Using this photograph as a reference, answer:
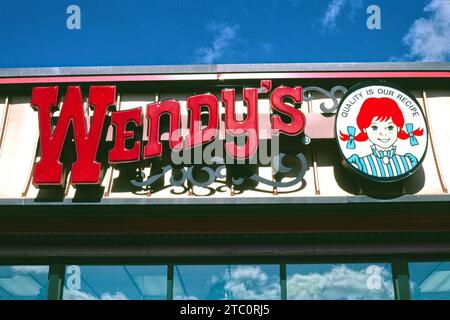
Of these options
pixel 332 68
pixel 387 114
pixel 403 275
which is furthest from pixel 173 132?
pixel 403 275

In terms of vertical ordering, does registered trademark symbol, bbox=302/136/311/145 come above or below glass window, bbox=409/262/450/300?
above

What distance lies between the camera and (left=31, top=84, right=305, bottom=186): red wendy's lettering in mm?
10523

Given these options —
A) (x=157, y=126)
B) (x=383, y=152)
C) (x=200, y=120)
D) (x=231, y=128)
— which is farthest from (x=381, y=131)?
(x=157, y=126)

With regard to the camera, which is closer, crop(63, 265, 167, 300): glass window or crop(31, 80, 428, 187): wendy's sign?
crop(31, 80, 428, 187): wendy's sign

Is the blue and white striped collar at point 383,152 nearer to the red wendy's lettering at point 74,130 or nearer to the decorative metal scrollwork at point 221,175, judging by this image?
the decorative metal scrollwork at point 221,175

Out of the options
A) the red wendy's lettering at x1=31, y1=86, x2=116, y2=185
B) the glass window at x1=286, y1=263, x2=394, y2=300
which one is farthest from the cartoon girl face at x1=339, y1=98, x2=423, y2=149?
the red wendy's lettering at x1=31, y1=86, x2=116, y2=185

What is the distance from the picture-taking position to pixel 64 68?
1151 centimetres

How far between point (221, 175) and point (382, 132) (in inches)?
130

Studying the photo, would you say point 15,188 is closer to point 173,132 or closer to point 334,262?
point 173,132

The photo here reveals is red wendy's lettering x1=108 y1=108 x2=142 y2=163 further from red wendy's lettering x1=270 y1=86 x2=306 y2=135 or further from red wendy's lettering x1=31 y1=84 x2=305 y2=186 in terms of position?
red wendy's lettering x1=270 y1=86 x2=306 y2=135

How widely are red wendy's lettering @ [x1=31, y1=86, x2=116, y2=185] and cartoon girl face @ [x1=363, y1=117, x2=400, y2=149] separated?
17.2ft

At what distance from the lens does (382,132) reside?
35.3 feet

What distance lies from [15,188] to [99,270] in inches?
91.3

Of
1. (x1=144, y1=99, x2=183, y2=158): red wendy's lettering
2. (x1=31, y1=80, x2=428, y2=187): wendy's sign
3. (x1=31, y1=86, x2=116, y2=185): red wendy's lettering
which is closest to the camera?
(x1=31, y1=86, x2=116, y2=185): red wendy's lettering
